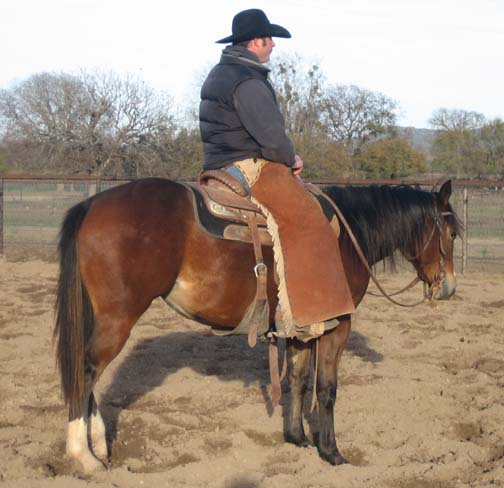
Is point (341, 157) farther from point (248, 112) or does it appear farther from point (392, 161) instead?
point (248, 112)

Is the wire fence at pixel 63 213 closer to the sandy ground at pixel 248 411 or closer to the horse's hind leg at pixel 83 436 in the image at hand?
the sandy ground at pixel 248 411

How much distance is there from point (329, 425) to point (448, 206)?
5.91 ft

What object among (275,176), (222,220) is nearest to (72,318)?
(222,220)

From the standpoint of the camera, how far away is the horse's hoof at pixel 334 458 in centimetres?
385

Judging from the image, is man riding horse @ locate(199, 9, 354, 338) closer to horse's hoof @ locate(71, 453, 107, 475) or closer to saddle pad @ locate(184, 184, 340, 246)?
saddle pad @ locate(184, 184, 340, 246)

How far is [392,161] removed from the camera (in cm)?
3319

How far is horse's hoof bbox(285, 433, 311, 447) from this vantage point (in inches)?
165

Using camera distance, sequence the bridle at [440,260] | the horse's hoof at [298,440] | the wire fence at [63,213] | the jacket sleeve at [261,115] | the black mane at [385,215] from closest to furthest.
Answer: the jacket sleeve at [261,115] → the horse's hoof at [298,440] → the black mane at [385,215] → the bridle at [440,260] → the wire fence at [63,213]

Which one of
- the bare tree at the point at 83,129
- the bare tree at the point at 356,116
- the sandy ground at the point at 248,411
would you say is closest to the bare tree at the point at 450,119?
the bare tree at the point at 356,116

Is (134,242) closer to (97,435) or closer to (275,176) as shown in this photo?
(275,176)

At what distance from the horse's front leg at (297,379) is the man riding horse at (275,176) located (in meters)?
0.63

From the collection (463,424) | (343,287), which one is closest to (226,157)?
(343,287)

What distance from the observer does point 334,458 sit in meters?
3.86

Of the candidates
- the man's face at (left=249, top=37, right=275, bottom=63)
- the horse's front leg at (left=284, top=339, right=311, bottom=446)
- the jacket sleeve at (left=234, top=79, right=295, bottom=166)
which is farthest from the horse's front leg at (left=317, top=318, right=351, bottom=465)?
the man's face at (left=249, top=37, right=275, bottom=63)
